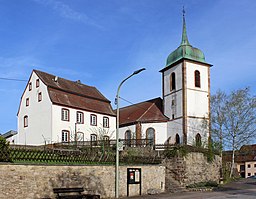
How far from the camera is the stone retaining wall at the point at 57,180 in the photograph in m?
16.4

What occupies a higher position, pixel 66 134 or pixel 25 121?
pixel 25 121

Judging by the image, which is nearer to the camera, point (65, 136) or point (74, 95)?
point (65, 136)

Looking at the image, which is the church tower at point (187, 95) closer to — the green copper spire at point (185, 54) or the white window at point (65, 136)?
the green copper spire at point (185, 54)

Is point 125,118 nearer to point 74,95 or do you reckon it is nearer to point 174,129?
point 174,129

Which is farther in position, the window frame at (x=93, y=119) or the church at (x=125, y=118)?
the window frame at (x=93, y=119)

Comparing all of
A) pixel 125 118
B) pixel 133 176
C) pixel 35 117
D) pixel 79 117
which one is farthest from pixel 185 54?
pixel 133 176

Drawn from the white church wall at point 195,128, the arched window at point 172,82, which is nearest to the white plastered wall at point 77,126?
the arched window at point 172,82

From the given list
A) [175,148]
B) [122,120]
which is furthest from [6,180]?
[122,120]

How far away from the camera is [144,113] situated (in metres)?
52.9

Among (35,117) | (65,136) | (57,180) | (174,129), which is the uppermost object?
(35,117)

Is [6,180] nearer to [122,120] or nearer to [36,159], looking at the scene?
[36,159]

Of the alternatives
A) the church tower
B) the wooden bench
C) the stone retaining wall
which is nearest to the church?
the church tower

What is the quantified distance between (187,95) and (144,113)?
7602 mm

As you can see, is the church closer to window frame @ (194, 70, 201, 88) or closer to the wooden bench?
window frame @ (194, 70, 201, 88)
